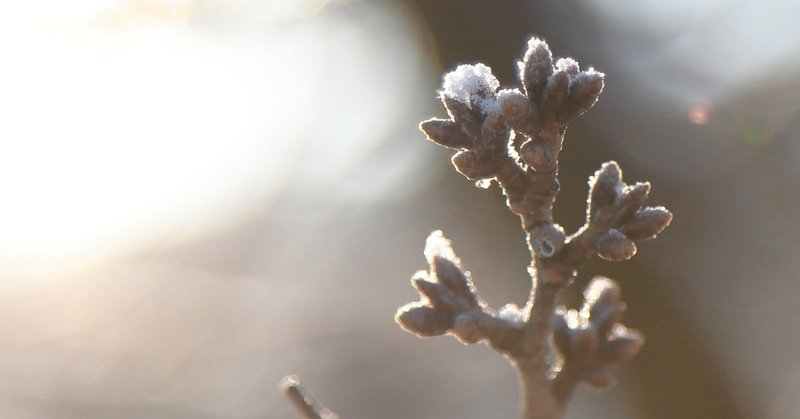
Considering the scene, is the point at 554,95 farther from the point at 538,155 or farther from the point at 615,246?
the point at 615,246

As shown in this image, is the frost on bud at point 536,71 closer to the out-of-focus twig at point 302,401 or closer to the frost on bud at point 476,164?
the frost on bud at point 476,164

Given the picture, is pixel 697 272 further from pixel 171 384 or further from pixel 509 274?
pixel 171 384

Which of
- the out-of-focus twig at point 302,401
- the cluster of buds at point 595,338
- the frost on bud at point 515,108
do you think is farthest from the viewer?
the cluster of buds at point 595,338

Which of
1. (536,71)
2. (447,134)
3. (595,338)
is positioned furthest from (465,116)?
(595,338)

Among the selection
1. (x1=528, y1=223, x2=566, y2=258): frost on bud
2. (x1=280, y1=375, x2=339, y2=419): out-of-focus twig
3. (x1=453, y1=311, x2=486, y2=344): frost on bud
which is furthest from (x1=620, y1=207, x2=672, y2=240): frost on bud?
(x1=280, y1=375, x2=339, y2=419): out-of-focus twig

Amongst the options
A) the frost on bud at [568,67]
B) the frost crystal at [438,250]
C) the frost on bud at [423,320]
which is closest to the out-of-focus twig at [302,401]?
the frost on bud at [423,320]

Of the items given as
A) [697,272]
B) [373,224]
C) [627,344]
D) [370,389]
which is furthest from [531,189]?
[370,389]
